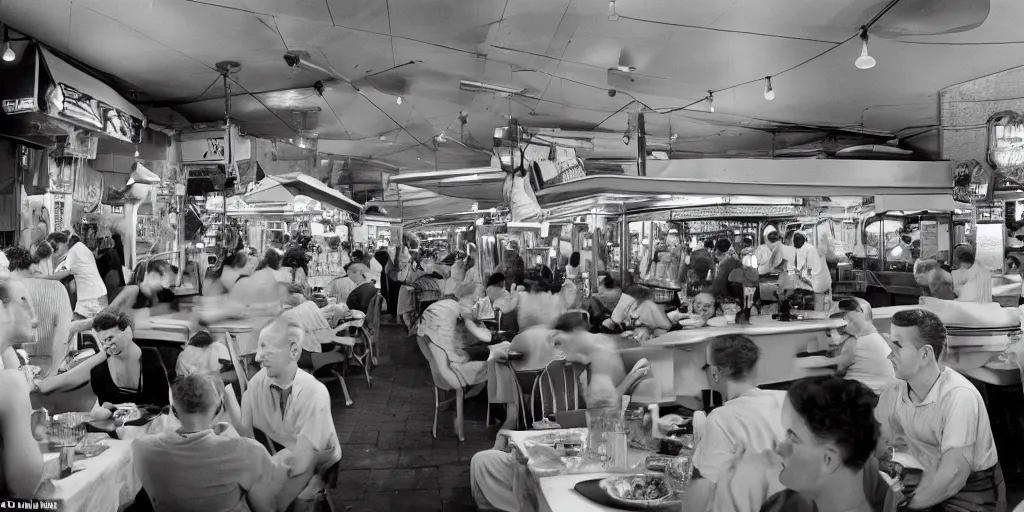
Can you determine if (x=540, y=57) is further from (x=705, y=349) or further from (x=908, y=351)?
(x=908, y=351)

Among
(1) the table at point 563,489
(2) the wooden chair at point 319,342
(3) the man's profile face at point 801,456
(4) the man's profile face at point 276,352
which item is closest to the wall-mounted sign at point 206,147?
(2) the wooden chair at point 319,342

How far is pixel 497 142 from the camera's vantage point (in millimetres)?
8406

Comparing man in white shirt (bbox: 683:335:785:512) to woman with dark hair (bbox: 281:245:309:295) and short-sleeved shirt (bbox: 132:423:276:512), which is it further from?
woman with dark hair (bbox: 281:245:309:295)

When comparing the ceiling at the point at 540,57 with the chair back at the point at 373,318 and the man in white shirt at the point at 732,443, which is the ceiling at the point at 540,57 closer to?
the chair back at the point at 373,318

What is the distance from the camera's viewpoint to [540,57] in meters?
6.51

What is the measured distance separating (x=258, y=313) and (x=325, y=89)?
2.91 m

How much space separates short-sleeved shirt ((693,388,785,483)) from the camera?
2023mm

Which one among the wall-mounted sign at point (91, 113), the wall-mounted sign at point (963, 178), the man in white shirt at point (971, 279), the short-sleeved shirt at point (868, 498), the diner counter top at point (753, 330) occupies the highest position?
the wall-mounted sign at point (91, 113)

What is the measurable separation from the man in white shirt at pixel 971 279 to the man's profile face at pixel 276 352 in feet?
20.6

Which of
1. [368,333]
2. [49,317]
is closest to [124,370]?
[49,317]

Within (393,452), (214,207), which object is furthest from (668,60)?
(214,207)

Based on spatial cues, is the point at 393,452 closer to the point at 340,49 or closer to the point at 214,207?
the point at 340,49

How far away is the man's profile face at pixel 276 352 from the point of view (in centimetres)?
289

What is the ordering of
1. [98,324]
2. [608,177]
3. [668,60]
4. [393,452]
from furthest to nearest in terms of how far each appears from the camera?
[608,177]
[668,60]
[393,452]
[98,324]
